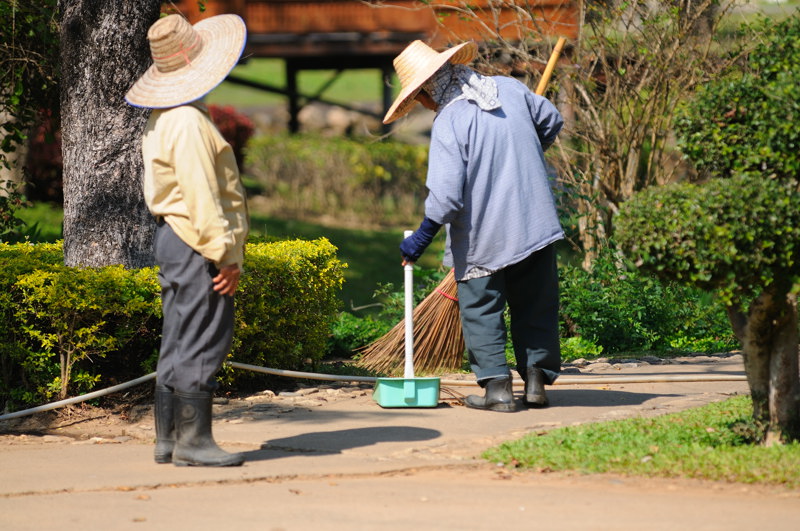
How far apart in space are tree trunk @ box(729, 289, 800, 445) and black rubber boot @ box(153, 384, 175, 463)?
8.01 ft

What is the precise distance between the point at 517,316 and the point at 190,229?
75.3 inches

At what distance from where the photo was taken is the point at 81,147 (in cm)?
606

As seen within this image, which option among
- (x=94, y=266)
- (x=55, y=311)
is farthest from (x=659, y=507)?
(x=94, y=266)

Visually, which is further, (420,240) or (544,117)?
(544,117)

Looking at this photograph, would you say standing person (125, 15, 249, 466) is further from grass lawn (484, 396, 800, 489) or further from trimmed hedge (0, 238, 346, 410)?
grass lawn (484, 396, 800, 489)

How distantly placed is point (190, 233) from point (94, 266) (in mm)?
1963

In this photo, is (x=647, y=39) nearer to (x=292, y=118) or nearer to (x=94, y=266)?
(x=94, y=266)

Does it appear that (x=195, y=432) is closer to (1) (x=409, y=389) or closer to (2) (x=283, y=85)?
(1) (x=409, y=389)

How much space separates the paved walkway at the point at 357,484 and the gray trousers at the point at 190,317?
409 millimetres

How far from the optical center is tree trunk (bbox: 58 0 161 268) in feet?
19.7

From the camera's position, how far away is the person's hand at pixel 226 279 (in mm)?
4320

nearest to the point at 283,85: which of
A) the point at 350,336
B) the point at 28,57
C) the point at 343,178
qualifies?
the point at 343,178

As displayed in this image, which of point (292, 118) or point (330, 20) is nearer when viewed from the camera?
point (330, 20)

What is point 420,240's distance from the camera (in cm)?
523
